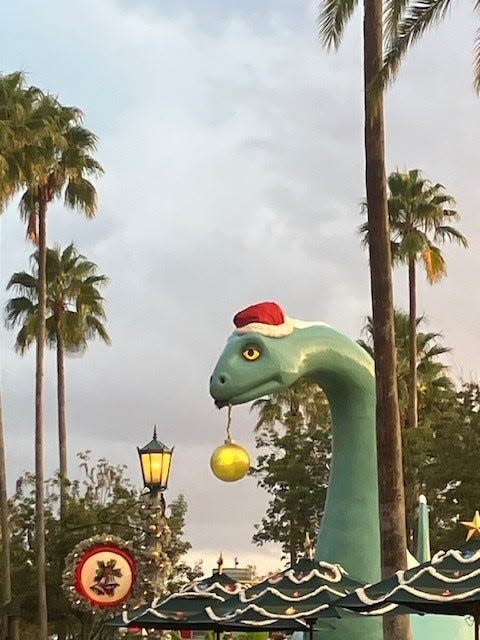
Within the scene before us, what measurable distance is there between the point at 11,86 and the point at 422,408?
17.5 m

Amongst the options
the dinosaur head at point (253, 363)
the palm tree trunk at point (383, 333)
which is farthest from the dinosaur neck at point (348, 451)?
the palm tree trunk at point (383, 333)

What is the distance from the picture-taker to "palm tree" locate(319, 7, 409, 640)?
43.3 feet

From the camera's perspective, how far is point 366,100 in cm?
1398

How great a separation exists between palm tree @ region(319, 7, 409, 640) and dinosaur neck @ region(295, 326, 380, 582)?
1.40m

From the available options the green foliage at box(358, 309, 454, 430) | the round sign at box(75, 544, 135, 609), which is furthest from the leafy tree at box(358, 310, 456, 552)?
the round sign at box(75, 544, 135, 609)

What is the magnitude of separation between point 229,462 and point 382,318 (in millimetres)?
2429

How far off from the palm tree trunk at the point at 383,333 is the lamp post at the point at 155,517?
2.58 metres

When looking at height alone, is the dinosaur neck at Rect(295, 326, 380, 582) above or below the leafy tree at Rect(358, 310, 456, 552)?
below

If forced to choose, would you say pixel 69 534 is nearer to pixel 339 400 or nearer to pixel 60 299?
pixel 60 299

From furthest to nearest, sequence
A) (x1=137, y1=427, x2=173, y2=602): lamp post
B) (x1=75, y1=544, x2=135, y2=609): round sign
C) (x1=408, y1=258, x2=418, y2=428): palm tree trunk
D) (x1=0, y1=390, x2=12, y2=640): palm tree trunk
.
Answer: (x1=408, y1=258, x2=418, y2=428): palm tree trunk, (x1=0, y1=390, x2=12, y2=640): palm tree trunk, (x1=75, y1=544, x2=135, y2=609): round sign, (x1=137, y1=427, x2=173, y2=602): lamp post

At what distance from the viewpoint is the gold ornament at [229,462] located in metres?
14.5

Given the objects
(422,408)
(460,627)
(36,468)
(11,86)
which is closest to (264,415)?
(422,408)

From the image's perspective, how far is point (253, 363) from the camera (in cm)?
1466

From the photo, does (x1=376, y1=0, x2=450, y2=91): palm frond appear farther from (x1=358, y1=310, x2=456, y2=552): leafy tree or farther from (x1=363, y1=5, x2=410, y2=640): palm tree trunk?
(x1=358, y1=310, x2=456, y2=552): leafy tree
